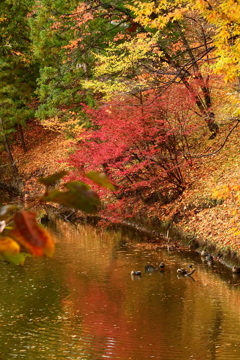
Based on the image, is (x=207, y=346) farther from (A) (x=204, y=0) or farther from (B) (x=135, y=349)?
(A) (x=204, y=0)

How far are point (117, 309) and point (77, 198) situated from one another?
7.79m

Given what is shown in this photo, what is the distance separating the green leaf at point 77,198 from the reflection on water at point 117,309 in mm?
5844

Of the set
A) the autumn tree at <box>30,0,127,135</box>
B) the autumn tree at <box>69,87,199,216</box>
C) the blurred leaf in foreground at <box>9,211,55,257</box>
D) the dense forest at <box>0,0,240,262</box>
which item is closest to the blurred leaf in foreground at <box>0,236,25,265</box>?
the blurred leaf in foreground at <box>9,211,55,257</box>

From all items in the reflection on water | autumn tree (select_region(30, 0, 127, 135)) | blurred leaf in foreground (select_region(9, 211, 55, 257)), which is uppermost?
autumn tree (select_region(30, 0, 127, 135))

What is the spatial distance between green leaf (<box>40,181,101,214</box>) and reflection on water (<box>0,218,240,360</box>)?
584 centimetres

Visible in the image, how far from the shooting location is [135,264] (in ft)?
35.3

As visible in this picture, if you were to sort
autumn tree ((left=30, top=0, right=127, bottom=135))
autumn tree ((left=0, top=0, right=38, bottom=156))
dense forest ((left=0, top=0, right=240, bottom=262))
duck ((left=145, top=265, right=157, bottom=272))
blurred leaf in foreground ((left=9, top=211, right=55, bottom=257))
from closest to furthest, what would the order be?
1. blurred leaf in foreground ((left=9, top=211, right=55, bottom=257))
2. duck ((left=145, top=265, right=157, bottom=272))
3. dense forest ((left=0, top=0, right=240, bottom=262))
4. autumn tree ((left=30, top=0, right=127, bottom=135))
5. autumn tree ((left=0, top=0, right=38, bottom=156))

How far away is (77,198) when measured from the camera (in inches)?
30.4

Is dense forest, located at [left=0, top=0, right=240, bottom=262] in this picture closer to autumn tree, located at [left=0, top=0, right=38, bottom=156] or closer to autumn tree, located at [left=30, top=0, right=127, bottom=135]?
autumn tree, located at [left=30, top=0, right=127, bottom=135]

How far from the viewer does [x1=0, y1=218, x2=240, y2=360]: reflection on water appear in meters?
6.55

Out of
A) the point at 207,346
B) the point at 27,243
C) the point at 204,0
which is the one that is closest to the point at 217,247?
the point at 207,346

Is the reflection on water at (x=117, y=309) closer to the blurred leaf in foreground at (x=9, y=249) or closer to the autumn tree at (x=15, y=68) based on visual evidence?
the blurred leaf in foreground at (x=9, y=249)

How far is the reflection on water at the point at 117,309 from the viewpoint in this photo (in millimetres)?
6547

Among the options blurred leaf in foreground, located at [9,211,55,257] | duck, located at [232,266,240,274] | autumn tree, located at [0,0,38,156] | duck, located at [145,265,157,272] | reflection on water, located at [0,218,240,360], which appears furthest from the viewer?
autumn tree, located at [0,0,38,156]
